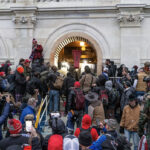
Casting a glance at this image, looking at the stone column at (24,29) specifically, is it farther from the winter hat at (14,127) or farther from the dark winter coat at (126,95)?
the winter hat at (14,127)

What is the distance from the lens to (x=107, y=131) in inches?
222

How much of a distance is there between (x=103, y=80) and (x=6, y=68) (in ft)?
19.5

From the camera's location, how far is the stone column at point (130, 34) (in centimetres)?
1483

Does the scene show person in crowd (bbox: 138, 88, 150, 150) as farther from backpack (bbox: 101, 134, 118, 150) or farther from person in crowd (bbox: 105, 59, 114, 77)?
person in crowd (bbox: 105, 59, 114, 77)

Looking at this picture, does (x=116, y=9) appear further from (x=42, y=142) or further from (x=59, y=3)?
(x=42, y=142)

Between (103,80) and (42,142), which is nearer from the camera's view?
(42,142)

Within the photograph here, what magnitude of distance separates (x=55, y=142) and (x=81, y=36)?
11.3 metres

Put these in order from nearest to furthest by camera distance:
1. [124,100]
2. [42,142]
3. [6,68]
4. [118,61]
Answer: [42,142], [124,100], [6,68], [118,61]

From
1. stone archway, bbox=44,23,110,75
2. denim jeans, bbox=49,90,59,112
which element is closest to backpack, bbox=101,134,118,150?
denim jeans, bbox=49,90,59,112

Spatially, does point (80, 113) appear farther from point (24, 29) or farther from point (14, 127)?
point (24, 29)

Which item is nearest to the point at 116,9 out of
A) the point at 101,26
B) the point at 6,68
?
the point at 101,26

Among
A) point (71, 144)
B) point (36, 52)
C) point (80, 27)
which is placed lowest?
point (71, 144)

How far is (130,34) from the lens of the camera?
15.0 m

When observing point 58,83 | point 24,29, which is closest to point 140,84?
point 58,83
